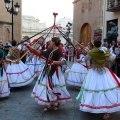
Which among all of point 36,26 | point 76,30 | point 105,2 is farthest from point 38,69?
point 36,26

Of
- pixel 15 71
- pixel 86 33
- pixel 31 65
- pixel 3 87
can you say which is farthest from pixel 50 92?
pixel 86 33

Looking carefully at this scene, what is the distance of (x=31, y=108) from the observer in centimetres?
562

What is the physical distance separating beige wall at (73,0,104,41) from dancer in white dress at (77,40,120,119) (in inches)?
672

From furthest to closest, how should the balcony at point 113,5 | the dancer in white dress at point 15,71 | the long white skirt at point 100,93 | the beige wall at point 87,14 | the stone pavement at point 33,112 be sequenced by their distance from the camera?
the beige wall at point 87,14 < the balcony at point 113,5 < the dancer in white dress at point 15,71 < the stone pavement at point 33,112 < the long white skirt at point 100,93

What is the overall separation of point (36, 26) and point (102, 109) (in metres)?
37.9

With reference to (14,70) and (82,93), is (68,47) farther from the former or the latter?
(82,93)

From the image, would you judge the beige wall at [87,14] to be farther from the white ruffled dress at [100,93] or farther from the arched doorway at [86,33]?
the white ruffled dress at [100,93]

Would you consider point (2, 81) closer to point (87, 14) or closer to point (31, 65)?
point (31, 65)

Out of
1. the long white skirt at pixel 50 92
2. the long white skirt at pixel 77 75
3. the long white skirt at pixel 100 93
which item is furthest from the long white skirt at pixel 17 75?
the long white skirt at pixel 100 93

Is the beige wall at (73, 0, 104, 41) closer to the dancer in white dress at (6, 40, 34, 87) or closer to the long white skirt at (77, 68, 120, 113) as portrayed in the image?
the dancer in white dress at (6, 40, 34, 87)

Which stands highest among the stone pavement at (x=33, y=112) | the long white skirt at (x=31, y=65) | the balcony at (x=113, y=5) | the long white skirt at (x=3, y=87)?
the balcony at (x=113, y=5)

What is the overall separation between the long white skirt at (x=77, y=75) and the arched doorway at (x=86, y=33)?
54.6 feet

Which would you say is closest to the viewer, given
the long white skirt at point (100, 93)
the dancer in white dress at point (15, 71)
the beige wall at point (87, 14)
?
the long white skirt at point (100, 93)

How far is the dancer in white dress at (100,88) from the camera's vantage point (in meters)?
4.59
